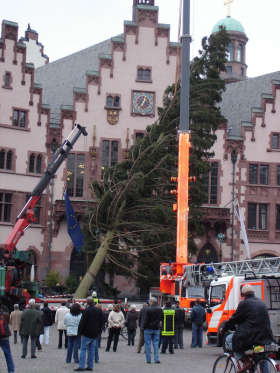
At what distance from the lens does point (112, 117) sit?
49.2 metres

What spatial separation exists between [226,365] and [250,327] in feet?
2.72

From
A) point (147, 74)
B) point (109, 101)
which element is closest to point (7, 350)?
point (109, 101)

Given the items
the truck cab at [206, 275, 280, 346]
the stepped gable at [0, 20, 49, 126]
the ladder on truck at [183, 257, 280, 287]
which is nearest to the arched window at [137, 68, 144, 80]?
the stepped gable at [0, 20, 49, 126]

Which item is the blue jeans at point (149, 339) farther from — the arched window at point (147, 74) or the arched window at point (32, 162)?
the arched window at point (147, 74)

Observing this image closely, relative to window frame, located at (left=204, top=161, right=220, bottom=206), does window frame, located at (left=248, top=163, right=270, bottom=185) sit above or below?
above

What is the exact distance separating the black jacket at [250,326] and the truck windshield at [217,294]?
1219 centimetres

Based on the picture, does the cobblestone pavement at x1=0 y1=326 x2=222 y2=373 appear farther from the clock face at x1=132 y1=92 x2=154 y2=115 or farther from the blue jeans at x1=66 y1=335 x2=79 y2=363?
the clock face at x1=132 y1=92 x2=154 y2=115

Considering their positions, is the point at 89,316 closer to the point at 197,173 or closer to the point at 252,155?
the point at 197,173

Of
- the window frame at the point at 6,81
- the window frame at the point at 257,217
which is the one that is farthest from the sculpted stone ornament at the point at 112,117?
the window frame at the point at 257,217

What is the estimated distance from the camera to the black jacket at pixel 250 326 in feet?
37.9

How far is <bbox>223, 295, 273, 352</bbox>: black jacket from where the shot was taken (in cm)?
1155

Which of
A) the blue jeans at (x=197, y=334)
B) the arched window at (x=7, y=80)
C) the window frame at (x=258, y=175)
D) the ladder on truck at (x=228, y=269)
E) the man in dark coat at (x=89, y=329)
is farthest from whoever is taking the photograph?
the window frame at (x=258, y=175)

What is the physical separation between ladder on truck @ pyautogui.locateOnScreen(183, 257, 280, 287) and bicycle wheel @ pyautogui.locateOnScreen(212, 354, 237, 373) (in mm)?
10385

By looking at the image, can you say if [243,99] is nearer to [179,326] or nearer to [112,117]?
[112,117]
